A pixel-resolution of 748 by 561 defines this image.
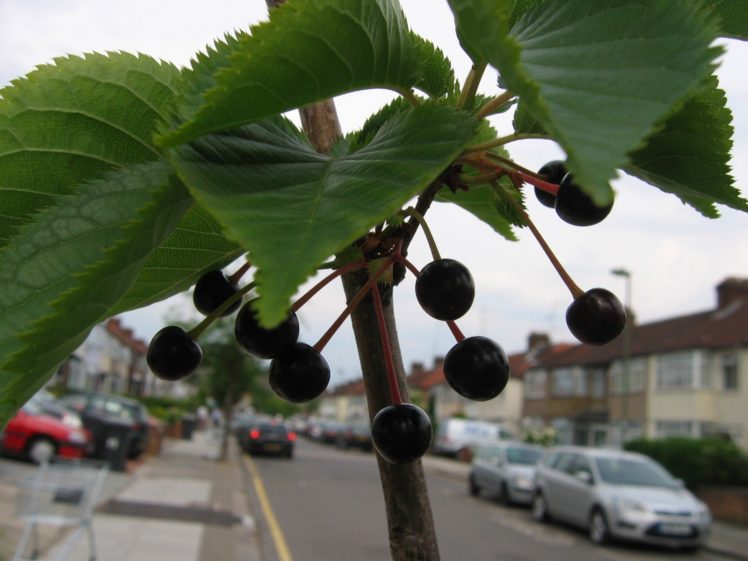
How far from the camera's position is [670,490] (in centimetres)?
1473

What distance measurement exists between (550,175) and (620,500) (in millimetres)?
14457

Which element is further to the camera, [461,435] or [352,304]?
[461,435]

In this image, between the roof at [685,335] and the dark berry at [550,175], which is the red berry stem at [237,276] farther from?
the roof at [685,335]

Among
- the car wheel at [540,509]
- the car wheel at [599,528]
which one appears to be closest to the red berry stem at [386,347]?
the car wheel at [599,528]

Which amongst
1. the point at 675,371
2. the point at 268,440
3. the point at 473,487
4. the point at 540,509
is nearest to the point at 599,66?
the point at 540,509

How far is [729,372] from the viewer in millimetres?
35062

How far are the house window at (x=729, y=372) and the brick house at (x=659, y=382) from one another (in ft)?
0.14

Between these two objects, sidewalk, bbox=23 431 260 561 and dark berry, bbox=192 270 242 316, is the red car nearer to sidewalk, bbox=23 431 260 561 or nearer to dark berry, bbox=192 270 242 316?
sidewalk, bbox=23 431 260 561

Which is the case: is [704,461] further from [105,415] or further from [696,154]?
[696,154]

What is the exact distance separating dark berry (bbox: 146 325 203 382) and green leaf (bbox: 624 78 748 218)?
58 cm

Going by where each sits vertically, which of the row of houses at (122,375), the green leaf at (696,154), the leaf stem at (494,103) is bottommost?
the green leaf at (696,154)

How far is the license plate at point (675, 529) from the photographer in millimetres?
13711

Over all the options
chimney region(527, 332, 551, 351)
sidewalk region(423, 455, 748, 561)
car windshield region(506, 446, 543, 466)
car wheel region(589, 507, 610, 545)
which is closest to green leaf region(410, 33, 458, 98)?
car wheel region(589, 507, 610, 545)

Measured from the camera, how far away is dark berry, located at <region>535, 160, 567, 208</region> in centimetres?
99
